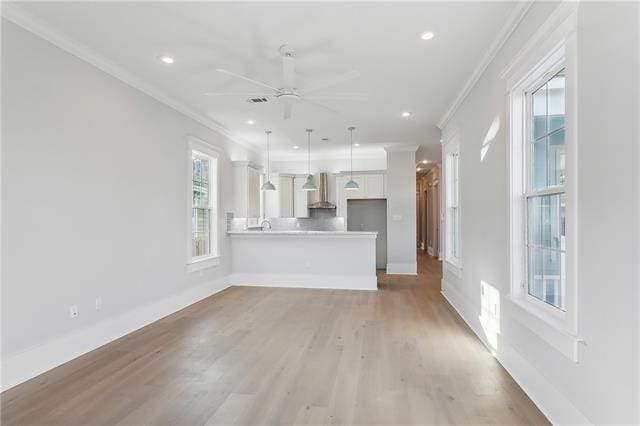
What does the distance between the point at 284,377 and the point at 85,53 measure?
3.54m

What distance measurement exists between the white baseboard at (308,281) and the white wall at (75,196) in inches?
Result: 76.5

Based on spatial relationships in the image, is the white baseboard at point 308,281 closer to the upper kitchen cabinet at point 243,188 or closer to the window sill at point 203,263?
the window sill at point 203,263

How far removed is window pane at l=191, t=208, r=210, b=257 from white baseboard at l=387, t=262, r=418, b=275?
415cm

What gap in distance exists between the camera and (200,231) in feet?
19.0

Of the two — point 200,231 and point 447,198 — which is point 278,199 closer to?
point 200,231

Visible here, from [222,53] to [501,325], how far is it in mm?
3689

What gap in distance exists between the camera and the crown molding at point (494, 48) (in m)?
2.61

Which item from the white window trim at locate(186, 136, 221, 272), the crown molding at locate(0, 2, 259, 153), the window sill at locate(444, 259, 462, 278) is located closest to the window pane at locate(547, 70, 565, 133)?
the window sill at locate(444, 259, 462, 278)

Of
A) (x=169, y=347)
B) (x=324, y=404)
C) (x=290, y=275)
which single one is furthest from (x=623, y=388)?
(x=290, y=275)

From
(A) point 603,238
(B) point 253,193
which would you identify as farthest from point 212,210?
(A) point 603,238

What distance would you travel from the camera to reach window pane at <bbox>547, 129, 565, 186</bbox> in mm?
2311

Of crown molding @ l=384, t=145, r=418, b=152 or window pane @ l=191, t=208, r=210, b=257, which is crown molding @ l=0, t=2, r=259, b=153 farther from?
crown molding @ l=384, t=145, r=418, b=152

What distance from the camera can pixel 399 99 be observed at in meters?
4.75

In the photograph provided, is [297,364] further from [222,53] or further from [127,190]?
[222,53]
